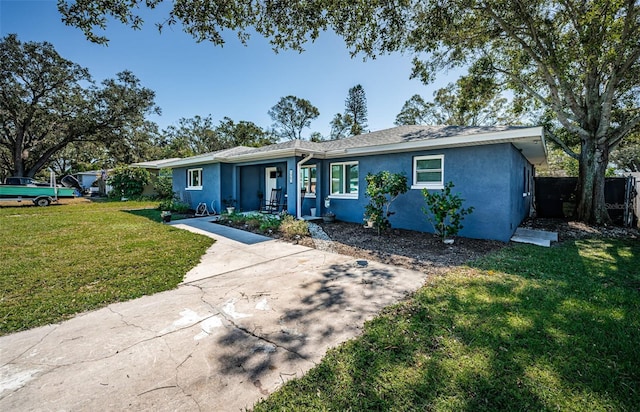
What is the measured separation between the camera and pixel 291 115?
36000 millimetres

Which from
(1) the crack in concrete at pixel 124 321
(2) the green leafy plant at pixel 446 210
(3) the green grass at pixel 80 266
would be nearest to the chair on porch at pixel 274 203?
(3) the green grass at pixel 80 266

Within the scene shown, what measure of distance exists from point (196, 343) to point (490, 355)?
2738 mm

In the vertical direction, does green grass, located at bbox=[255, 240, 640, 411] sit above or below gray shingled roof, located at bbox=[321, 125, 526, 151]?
below

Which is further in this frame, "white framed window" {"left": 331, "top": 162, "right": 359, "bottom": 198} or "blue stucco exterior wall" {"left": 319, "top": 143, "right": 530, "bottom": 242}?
"white framed window" {"left": 331, "top": 162, "right": 359, "bottom": 198}

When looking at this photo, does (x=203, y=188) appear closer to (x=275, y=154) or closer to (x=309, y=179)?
(x=275, y=154)

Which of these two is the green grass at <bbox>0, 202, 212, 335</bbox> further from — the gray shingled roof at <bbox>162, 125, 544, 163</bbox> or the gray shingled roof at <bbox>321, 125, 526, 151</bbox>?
the gray shingled roof at <bbox>321, 125, 526, 151</bbox>

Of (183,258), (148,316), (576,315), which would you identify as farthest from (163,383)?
(576,315)

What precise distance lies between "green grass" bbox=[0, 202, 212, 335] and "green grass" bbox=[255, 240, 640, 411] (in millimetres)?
3105

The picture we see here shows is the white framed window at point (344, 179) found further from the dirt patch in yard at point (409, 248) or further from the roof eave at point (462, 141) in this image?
the dirt patch in yard at point (409, 248)

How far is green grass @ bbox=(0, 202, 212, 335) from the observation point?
Answer: 342 cm

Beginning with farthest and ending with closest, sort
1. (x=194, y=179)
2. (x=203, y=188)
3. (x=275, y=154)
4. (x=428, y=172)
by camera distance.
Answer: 1. (x=194, y=179)
2. (x=203, y=188)
3. (x=275, y=154)
4. (x=428, y=172)

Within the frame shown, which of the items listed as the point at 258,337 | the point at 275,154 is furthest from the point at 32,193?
the point at 258,337

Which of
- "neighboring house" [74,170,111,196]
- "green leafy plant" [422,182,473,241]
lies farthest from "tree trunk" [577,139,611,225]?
"neighboring house" [74,170,111,196]

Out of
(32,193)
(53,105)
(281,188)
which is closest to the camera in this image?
(281,188)
